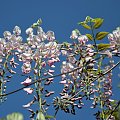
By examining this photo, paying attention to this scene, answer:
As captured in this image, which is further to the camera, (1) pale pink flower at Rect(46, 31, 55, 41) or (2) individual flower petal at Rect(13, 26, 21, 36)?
(2) individual flower petal at Rect(13, 26, 21, 36)

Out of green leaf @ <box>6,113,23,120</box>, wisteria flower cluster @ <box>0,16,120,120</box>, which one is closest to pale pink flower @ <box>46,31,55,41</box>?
wisteria flower cluster @ <box>0,16,120,120</box>

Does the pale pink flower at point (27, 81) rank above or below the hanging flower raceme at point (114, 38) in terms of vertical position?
below

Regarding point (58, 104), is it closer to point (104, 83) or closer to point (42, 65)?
point (42, 65)

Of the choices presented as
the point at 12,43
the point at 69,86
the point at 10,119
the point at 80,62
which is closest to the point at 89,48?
the point at 80,62

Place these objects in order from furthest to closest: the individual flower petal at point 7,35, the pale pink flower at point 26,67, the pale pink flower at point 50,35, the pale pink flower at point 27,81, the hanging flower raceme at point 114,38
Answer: the individual flower petal at point 7,35 < the pale pink flower at point 50,35 < the hanging flower raceme at point 114,38 < the pale pink flower at point 26,67 < the pale pink flower at point 27,81

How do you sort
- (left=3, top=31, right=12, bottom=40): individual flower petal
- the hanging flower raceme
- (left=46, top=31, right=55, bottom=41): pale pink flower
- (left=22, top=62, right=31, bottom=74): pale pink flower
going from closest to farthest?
(left=22, top=62, right=31, bottom=74): pale pink flower
the hanging flower raceme
(left=46, top=31, right=55, bottom=41): pale pink flower
(left=3, top=31, right=12, bottom=40): individual flower petal

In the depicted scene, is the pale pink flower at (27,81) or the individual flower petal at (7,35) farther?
the individual flower petal at (7,35)

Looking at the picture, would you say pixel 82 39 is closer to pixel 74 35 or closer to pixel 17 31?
pixel 74 35

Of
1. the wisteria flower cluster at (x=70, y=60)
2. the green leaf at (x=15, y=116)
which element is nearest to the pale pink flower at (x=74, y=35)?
the wisteria flower cluster at (x=70, y=60)

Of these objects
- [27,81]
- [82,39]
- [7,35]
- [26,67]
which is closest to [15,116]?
[27,81]

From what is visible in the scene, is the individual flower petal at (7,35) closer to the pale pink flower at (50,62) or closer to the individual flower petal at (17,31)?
the individual flower petal at (17,31)

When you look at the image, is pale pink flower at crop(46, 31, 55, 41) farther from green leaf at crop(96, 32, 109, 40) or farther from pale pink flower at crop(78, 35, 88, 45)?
green leaf at crop(96, 32, 109, 40)

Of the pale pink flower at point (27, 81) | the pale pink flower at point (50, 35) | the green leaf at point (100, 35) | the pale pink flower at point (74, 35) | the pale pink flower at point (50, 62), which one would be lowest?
the pale pink flower at point (27, 81)
